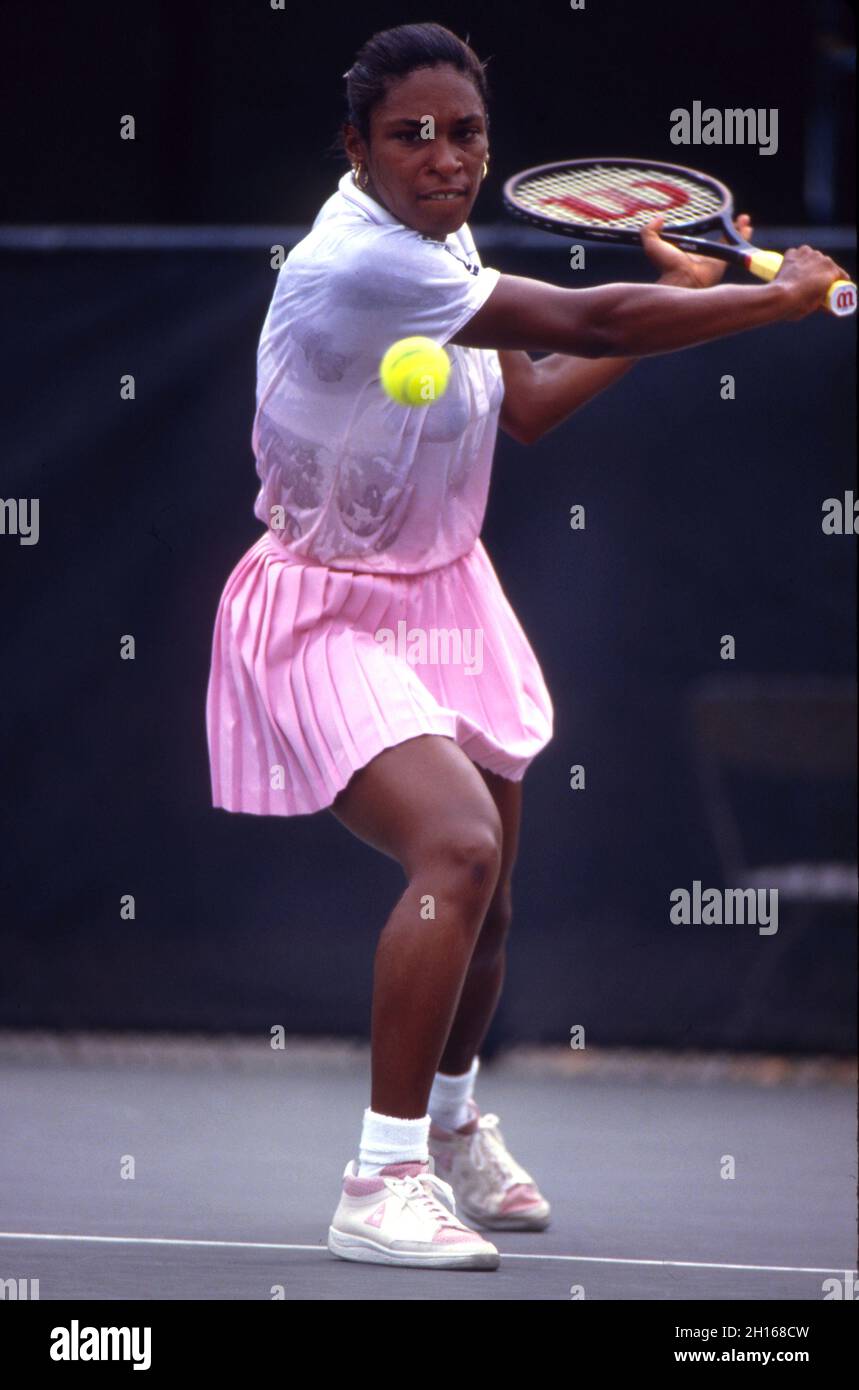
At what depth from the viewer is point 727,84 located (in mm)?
7766

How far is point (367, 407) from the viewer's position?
3.30 meters

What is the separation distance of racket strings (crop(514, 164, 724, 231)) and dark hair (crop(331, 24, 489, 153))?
1.07 feet

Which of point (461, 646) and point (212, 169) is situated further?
point (212, 169)

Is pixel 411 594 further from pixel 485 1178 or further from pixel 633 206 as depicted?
pixel 485 1178

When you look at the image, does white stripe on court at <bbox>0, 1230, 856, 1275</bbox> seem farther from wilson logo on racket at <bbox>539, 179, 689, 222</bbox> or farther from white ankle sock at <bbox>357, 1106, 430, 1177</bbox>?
wilson logo on racket at <bbox>539, 179, 689, 222</bbox>

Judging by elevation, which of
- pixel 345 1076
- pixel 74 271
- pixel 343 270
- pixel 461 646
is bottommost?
pixel 345 1076

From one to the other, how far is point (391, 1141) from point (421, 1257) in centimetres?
16

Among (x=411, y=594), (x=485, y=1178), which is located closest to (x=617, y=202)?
(x=411, y=594)

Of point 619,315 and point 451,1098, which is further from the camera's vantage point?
point 451,1098

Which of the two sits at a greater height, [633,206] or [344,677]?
[633,206]

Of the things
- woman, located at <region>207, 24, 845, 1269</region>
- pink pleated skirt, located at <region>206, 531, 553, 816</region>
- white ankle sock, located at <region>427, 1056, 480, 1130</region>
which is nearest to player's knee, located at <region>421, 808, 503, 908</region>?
woman, located at <region>207, 24, 845, 1269</region>

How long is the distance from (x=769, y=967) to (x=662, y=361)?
4.75ft
